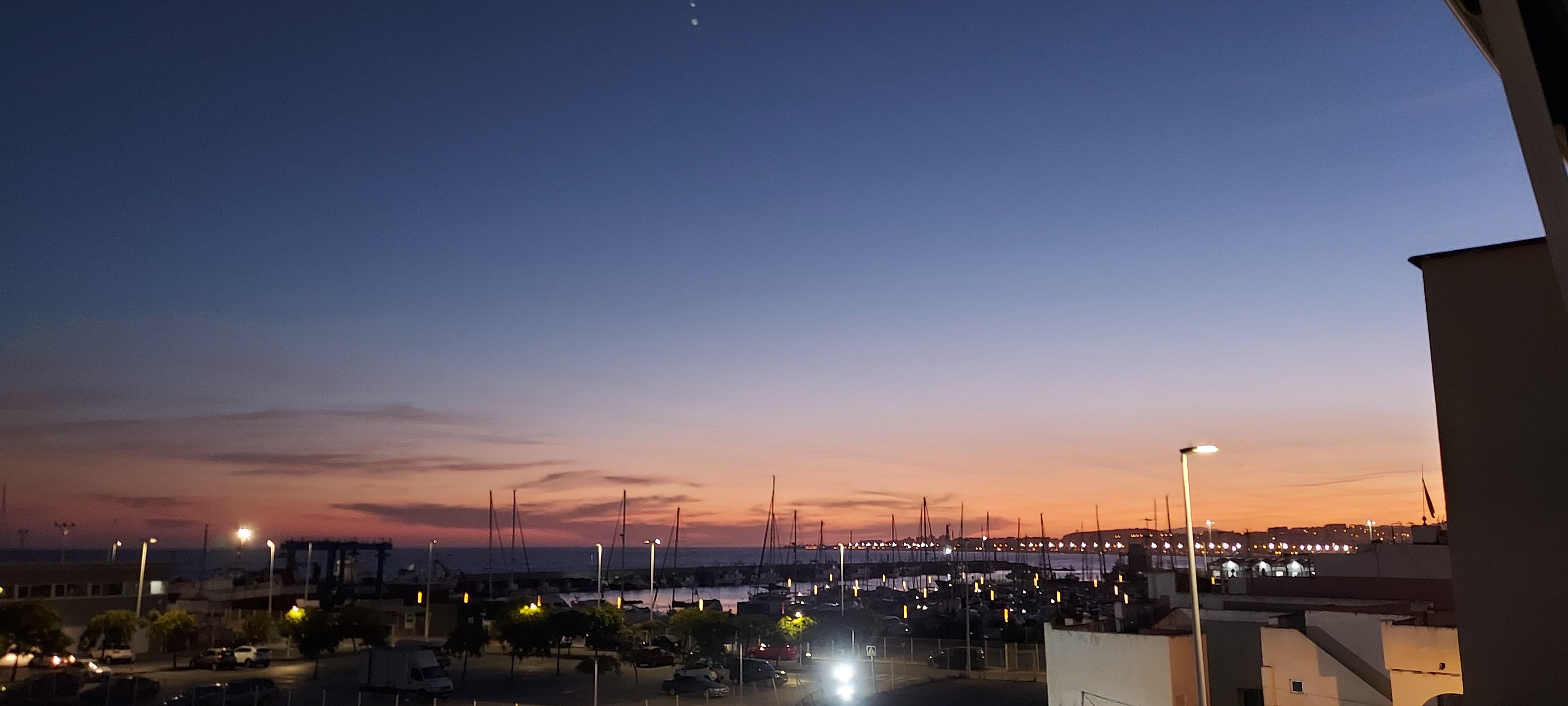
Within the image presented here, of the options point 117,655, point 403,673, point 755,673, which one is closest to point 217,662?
point 117,655

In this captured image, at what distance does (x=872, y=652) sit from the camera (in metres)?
39.2

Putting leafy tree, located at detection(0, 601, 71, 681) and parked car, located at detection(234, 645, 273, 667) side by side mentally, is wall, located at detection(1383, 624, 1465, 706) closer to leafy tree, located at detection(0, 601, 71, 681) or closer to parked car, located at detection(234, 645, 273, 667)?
parked car, located at detection(234, 645, 273, 667)

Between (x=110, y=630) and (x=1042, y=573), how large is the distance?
477ft

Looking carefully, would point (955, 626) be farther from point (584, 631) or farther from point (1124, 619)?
point (1124, 619)

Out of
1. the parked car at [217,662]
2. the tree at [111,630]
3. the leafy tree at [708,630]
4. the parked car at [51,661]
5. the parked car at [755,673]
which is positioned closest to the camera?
the parked car at [755,673]

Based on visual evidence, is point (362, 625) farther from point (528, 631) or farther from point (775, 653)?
point (775, 653)

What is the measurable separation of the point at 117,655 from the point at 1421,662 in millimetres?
52127

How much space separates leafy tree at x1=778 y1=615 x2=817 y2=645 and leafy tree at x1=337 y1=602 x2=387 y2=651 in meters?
17.8

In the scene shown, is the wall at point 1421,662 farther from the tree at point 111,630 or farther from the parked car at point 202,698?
the tree at point 111,630

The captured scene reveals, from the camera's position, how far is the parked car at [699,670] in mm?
34875

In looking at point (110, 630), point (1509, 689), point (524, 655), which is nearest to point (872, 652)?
point (524, 655)

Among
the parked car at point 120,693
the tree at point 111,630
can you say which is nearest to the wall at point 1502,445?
the parked car at point 120,693

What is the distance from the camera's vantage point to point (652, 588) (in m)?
73.5

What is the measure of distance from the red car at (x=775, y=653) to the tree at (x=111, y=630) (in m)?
27.6
